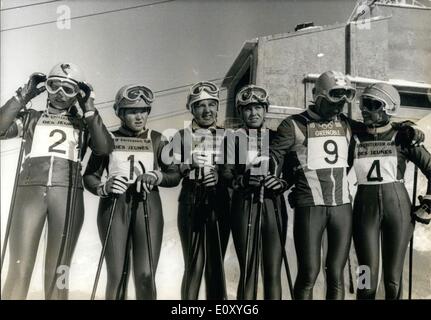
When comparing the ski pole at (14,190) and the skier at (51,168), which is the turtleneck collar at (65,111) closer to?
the skier at (51,168)

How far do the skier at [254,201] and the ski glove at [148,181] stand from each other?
2.11 ft

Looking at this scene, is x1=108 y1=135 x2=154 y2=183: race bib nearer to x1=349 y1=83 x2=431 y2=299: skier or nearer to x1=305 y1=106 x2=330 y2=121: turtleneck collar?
x1=305 y1=106 x2=330 y2=121: turtleneck collar

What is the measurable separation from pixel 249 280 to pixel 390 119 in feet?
7.00

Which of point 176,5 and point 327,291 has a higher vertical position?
point 176,5

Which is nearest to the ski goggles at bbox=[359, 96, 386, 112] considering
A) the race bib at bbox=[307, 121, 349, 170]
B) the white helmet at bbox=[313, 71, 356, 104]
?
the white helmet at bbox=[313, 71, 356, 104]

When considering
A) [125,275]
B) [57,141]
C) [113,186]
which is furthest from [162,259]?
[57,141]

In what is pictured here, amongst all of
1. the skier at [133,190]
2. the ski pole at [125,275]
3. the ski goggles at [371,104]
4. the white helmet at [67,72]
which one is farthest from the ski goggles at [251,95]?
the ski pole at [125,275]

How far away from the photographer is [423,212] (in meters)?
4.86

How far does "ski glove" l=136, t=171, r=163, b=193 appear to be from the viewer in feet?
15.4

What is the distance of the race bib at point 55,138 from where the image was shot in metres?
4.79

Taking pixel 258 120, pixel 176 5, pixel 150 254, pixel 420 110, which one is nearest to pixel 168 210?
pixel 150 254

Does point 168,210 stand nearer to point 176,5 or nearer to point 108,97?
point 108,97
